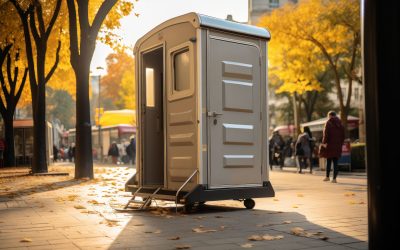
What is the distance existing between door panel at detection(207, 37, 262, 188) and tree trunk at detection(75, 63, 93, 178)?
9246 millimetres

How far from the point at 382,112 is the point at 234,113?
20.3 feet

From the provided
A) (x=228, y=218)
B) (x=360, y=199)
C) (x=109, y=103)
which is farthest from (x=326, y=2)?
(x=109, y=103)

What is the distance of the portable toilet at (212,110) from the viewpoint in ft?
27.5

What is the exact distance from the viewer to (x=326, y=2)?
2973 cm

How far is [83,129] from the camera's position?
17391 mm

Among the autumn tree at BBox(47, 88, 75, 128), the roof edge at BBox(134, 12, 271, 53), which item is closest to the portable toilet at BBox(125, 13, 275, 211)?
the roof edge at BBox(134, 12, 271, 53)

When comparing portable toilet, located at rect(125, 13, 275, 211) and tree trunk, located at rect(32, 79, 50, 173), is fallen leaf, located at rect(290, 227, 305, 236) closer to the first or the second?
portable toilet, located at rect(125, 13, 275, 211)

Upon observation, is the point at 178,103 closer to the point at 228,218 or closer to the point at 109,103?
the point at 228,218

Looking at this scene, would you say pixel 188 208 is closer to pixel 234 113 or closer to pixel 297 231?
pixel 234 113

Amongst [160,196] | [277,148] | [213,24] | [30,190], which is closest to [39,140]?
[30,190]

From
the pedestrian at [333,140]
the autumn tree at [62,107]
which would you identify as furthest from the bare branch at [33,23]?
the autumn tree at [62,107]

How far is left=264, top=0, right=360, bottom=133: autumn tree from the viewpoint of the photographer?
27.4 meters

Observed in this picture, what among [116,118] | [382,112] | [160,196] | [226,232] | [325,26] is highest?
[325,26]

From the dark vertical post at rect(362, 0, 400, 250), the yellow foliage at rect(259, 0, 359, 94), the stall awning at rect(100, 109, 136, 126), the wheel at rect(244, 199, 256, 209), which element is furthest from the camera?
the stall awning at rect(100, 109, 136, 126)
